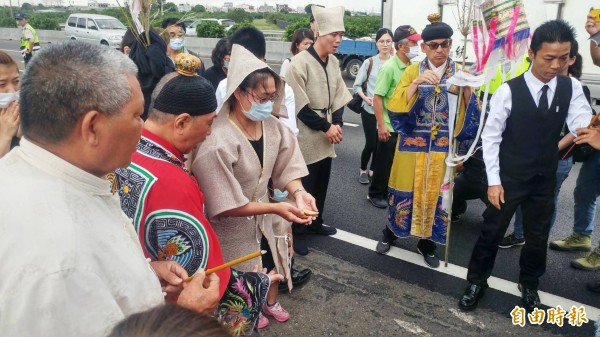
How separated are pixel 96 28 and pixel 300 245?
19.5 metres

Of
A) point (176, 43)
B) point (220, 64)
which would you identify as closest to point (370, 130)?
point (220, 64)

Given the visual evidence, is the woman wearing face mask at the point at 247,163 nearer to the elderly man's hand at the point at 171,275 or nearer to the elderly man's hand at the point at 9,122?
the elderly man's hand at the point at 171,275

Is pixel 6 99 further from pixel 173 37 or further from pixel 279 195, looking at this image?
pixel 173 37

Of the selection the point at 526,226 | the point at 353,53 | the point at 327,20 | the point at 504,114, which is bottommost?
the point at 526,226

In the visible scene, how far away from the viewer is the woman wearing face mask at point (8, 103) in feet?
7.87

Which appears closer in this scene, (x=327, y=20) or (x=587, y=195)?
(x=587, y=195)

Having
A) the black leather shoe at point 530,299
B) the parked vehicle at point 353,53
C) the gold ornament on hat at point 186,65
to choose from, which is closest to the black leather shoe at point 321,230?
the black leather shoe at point 530,299

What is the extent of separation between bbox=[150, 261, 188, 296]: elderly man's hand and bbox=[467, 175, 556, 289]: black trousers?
2.12m

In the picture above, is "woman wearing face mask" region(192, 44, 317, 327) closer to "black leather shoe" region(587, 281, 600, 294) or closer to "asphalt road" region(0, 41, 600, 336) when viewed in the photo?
"asphalt road" region(0, 41, 600, 336)

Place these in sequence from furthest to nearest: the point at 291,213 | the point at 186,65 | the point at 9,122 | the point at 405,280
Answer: the point at 405,280 < the point at 9,122 < the point at 291,213 < the point at 186,65

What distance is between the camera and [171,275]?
1.64m

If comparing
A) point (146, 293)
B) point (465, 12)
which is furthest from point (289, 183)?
point (465, 12)

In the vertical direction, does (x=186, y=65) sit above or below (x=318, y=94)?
above

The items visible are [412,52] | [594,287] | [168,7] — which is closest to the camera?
[594,287]
